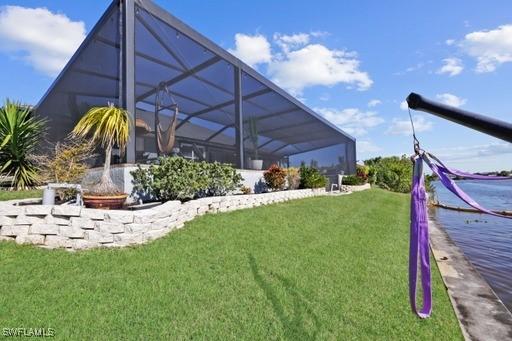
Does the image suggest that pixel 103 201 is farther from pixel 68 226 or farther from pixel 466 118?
pixel 466 118


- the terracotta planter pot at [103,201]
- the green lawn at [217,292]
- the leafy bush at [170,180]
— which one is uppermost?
the leafy bush at [170,180]

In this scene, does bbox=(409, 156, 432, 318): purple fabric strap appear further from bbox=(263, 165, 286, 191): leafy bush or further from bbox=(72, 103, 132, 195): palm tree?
bbox=(263, 165, 286, 191): leafy bush

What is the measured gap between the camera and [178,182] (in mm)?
6238

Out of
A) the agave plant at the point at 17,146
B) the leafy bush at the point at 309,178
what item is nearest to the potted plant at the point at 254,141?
the leafy bush at the point at 309,178

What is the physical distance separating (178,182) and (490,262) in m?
6.58

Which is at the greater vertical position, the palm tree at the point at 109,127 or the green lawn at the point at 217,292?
the palm tree at the point at 109,127

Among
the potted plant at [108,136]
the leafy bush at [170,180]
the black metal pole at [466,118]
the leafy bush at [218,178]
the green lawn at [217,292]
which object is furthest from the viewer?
the leafy bush at [218,178]

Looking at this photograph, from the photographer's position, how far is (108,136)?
594 centimetres

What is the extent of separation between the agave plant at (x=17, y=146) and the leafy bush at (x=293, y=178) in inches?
333

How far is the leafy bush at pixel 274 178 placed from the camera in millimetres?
11180

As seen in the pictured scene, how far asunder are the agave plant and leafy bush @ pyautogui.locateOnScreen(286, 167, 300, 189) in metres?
8.45

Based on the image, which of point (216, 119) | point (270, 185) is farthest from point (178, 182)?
point (270, 185)

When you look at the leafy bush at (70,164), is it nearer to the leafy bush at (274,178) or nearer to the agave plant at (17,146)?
the agave plant at (17,146)

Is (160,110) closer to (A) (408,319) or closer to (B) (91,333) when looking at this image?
(B) (91,333)
